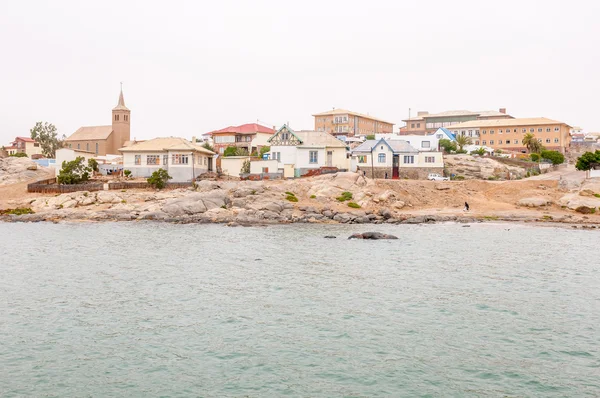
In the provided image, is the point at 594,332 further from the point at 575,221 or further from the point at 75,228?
the point at 75,228

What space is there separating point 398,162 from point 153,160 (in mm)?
36946

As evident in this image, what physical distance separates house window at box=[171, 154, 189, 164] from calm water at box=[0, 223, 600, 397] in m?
39.7

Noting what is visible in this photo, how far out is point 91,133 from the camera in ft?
409

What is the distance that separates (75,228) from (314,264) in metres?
30.8

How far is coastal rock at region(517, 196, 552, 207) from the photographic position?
65.8 meters

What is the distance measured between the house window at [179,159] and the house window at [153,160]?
2.81 metres

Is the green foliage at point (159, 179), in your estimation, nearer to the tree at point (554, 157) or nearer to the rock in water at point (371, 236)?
the rock in water at point (371, 236)

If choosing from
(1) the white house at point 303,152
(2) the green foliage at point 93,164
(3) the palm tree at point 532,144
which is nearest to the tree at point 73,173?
(2) the green foliage at point 93,164

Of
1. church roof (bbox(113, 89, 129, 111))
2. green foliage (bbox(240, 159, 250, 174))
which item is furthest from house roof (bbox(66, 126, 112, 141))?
green foliage (bbox(240, 159, 250, 174))

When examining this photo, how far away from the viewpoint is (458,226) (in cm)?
5669

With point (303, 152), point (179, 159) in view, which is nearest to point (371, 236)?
point (303, 152)

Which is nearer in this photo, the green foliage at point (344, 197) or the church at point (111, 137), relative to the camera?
the green foliage at point (344, 197)

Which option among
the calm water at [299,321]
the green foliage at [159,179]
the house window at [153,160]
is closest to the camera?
the calm water at [299,321]

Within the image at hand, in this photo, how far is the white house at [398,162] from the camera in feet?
266
